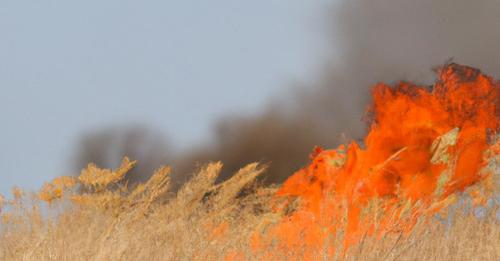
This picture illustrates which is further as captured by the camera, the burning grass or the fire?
the fire

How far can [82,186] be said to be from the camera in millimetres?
9195

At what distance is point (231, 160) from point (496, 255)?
12.3ft

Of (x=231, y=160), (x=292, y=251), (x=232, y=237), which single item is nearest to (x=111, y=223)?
(x=232, y=237)

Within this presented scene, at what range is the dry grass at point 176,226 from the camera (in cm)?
714

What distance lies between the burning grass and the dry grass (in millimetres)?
15

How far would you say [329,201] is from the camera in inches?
320

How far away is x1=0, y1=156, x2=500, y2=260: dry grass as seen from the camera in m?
7.14

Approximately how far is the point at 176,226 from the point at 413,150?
11.1 feet

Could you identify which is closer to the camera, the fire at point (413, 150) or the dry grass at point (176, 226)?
the dry grass at point (176, 226)

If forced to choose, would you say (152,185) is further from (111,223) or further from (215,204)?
(111,223)

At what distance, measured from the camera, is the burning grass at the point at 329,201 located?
7367 mm

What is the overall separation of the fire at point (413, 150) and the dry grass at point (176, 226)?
452 millimetres

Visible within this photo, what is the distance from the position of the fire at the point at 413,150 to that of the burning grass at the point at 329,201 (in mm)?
14

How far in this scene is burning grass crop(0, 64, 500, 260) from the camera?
7.37 m
